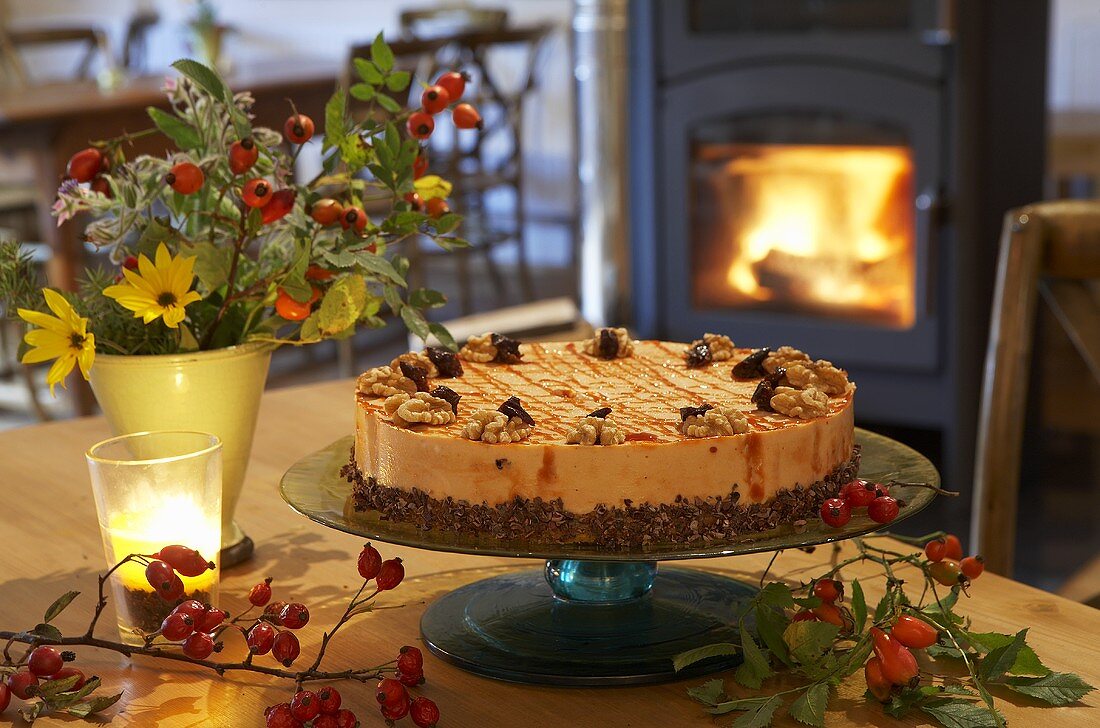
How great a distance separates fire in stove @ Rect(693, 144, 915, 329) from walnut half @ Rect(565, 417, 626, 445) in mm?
2110

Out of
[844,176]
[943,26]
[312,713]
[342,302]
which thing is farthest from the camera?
[844,176]

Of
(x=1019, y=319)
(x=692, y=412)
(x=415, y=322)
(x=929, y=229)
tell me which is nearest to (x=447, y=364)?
Result: (x=415, y=322)

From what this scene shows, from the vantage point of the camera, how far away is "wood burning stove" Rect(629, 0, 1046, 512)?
9.11 feet

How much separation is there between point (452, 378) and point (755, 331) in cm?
204

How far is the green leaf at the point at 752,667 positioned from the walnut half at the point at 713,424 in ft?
0.41

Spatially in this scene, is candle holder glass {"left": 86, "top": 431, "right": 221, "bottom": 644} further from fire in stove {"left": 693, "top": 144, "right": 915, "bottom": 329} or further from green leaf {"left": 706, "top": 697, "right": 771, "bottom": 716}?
fire in stove {"left": 693, "top": 144, "right": 915, "bottom": 329}

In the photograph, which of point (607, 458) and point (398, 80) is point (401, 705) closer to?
point (607, 458)

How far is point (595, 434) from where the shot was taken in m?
0.89

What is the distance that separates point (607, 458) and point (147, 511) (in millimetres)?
329

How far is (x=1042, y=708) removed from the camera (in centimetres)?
87

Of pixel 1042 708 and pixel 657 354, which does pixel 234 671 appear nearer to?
pixel 657 354

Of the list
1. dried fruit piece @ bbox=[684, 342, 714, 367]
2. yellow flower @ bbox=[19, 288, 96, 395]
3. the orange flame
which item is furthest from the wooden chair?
the orange flame

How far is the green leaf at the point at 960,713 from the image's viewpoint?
0.83m

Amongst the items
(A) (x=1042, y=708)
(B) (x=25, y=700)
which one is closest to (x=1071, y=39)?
(A) (x=1042, y=708)
